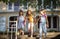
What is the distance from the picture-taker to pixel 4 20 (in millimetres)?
39219

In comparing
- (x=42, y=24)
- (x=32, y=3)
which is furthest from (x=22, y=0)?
(x=42, y=24)

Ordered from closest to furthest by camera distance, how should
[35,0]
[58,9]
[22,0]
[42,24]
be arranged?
1. [42,24]
2. [22,0]
3. [35,0]
4. [58,9]

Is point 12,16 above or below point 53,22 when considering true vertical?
above

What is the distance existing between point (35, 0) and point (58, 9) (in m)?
19.2

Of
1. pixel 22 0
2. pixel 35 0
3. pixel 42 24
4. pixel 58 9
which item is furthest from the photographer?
pixel 58 9

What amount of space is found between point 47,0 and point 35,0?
9.22 ft

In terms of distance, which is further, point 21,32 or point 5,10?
point 5,10

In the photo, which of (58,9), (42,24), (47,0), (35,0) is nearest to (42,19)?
(42,24)

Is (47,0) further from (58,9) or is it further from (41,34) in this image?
(58,9)

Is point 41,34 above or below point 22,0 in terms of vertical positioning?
below

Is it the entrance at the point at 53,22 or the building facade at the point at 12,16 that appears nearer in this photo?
the entrance at the point at 53,22

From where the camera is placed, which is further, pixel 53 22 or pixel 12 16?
pixel 53 22

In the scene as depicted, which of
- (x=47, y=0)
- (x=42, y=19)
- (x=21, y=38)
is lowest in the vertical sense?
(x=21, y=38)

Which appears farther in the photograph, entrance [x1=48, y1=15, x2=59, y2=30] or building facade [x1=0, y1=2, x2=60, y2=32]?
building facade [x1=0, y1=2, x2=60, y2=32]
